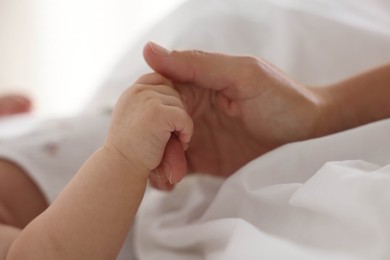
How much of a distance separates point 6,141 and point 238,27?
0.39m

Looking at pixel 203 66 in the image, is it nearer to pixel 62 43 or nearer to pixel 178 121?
pixel 178 121

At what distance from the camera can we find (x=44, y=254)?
2.00 feet

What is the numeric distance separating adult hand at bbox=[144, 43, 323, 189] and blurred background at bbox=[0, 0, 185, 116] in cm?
93

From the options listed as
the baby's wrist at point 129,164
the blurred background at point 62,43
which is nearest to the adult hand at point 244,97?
the baby's wrist at point 129,164

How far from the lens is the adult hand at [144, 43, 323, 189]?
0.65 metres

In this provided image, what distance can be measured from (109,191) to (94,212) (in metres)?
0.03

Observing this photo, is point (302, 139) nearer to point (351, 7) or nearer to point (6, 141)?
point (351, 7)

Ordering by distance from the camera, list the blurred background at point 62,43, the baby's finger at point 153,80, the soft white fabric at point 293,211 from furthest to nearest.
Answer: the blurred background at point 62,43, the baby's finger at point 153,80, the soft white fabric at point 293,211

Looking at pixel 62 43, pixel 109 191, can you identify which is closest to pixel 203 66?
pixel 109 191

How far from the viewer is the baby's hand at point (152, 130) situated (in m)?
0.58

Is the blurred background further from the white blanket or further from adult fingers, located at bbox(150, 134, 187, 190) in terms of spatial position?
adult fingers, located at bbox(150, 134, 187, 190)

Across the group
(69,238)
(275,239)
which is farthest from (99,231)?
(275,239)

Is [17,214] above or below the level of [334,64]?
below

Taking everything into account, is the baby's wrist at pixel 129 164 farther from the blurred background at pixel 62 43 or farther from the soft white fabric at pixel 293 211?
the blurred background at pixel 62 43
